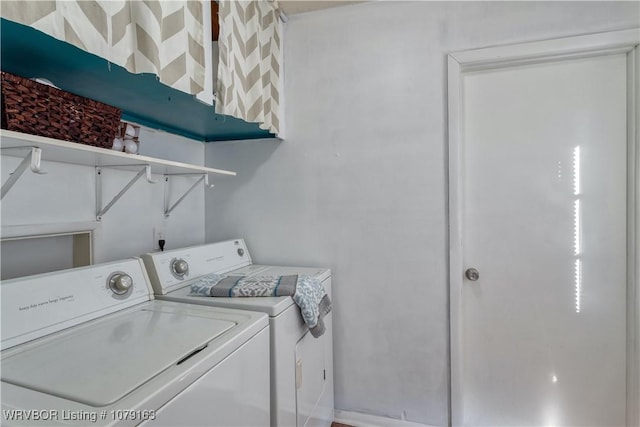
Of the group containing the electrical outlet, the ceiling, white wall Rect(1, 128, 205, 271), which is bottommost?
the electrical outlet

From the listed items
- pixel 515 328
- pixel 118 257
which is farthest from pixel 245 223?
pixel 515 328

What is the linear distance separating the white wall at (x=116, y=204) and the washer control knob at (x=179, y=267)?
31 centimetres

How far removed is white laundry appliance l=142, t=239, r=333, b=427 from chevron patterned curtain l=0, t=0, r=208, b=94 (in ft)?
2.51

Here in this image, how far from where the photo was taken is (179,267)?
1.46 m

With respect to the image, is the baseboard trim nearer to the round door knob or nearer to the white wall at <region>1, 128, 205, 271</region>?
the round door knob

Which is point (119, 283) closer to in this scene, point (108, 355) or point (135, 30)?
point (108, 355)

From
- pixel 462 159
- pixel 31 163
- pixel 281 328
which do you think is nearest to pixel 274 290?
pixel 281 328

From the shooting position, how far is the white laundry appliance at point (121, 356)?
64cm

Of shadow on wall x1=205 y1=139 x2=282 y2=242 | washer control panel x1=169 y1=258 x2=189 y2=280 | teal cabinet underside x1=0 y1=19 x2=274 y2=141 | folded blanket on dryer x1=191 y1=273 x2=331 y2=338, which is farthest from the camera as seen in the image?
shadow on wall x1=205 y1=139 x2=282 y2=242

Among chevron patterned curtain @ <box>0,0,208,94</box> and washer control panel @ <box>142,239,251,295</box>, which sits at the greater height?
chevron patterned curtain @ <box>0,0,208,94</box>

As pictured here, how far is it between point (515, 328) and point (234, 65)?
77.4 inches

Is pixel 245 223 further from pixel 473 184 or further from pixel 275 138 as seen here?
pixel 473 184

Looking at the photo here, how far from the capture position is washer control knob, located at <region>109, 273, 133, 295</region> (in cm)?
117

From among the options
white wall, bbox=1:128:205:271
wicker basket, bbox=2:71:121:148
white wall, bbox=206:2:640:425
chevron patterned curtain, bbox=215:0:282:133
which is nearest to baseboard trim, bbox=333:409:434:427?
white wall, bbox=206:2:640:425
